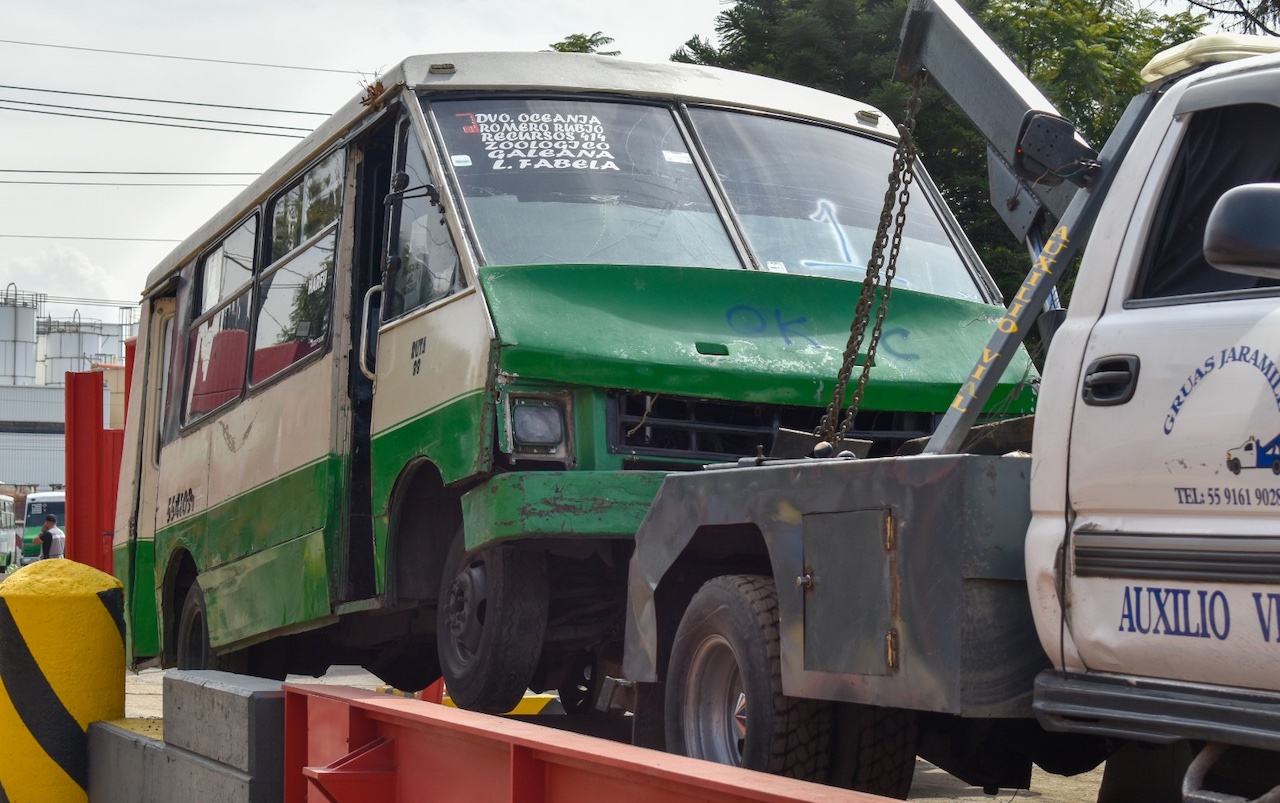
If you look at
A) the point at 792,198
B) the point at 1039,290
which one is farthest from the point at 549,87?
the point at 1039,290

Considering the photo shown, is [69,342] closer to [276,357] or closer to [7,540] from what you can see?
[7,540]

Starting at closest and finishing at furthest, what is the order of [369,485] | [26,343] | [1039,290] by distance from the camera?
1. [1039,290]
2. [369,485]
3. [26,343]

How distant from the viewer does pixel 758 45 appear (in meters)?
18.4

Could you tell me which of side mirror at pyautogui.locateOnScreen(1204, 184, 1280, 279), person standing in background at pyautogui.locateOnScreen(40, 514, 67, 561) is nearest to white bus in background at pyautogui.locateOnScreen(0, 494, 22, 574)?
person standing in background at pyautogui.locateOnScreen(40, 514, 67, 561)

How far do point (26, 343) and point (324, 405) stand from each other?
89.1m

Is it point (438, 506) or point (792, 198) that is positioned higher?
point (792, 198)

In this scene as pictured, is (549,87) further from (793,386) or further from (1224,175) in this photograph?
(1224,175)

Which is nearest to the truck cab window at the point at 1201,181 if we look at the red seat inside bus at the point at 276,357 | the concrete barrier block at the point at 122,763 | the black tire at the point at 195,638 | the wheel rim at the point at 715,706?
the wheel rim at the point at 715,706

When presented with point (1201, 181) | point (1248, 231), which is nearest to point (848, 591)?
point (1201, 181)

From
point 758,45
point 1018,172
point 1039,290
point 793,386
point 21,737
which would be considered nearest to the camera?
point 1039,290

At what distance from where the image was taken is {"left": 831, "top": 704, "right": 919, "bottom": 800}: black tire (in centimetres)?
449

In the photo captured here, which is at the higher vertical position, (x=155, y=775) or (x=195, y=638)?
(x=195, y=638)

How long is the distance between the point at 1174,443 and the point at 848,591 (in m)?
0.97

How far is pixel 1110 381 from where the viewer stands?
12.2 ft
